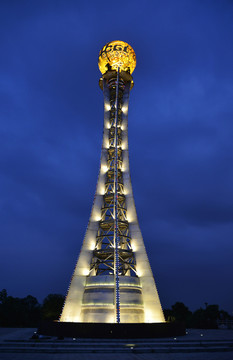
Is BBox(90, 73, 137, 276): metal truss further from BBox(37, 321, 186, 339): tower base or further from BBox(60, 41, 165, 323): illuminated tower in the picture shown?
BBox(37, 321, 186, 339): tower base

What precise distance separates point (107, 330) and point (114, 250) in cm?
1119

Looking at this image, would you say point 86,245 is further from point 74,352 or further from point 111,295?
point 74,352

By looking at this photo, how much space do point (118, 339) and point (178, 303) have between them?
57.9m

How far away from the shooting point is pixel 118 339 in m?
22.2

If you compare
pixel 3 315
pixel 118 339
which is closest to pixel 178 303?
pixel 3 315

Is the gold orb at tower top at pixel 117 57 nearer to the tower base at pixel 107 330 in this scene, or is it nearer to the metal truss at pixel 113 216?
the metal truss at pixel 113 216

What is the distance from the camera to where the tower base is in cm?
2258

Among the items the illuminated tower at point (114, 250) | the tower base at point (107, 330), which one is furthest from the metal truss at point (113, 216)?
the tower base at point (107, 330)

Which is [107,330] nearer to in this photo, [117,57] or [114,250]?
[114,250]

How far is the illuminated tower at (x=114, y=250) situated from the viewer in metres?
29.5

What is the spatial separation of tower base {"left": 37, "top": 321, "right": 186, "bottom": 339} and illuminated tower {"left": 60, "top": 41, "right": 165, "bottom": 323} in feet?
14.0

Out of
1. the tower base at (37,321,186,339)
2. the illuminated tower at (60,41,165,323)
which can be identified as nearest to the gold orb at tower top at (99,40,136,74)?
the illuminated tower at (60,41,165,323)

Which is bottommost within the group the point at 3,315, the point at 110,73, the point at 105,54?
the point at 3,315

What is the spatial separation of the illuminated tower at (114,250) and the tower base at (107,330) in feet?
14.0
